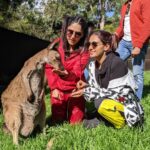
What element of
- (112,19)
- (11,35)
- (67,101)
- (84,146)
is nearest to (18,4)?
(112,19)

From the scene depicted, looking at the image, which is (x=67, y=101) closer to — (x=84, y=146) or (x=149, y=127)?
(x=149, y=127)

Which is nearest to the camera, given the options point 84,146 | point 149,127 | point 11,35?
point 84,146

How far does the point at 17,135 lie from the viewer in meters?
4.61

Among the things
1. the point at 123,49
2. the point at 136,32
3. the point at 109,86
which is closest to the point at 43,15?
the point at 123,49

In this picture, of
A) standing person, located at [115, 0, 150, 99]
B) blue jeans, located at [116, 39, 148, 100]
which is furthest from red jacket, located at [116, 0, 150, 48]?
blue jeans, located at [116, 39, 148, 100]

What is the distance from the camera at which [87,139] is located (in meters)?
4.42

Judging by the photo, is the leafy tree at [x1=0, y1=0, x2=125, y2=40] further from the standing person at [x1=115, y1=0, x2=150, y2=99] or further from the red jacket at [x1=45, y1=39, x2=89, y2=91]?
the red jacket at [x1=45, y1=39, x2=89, y2=91]

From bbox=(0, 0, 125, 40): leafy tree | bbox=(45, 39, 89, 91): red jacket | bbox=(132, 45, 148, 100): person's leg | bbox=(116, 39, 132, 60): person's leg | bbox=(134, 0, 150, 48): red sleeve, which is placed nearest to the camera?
bbox=(45, 39, 89, 91): red jacket

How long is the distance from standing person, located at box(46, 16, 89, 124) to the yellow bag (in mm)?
847

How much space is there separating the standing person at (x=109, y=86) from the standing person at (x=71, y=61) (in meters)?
0.39

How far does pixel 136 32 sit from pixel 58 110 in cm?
180

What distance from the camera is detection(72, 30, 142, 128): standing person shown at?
4.92m

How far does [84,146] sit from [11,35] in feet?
15.0

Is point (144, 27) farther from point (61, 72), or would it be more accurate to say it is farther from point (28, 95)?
point (28, 95)
